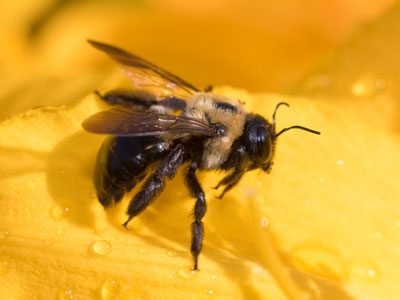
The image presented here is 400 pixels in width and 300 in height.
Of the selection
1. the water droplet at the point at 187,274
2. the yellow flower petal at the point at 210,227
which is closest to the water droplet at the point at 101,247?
the yellow flower petal at the point at 210,227

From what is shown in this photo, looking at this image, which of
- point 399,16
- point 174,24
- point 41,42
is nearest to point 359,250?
point 399,16

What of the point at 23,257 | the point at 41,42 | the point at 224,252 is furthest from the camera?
the point at 41,42

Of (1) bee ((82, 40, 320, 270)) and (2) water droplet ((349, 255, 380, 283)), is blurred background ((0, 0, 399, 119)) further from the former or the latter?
(2) water droplet ((349, 255, 380, 283))

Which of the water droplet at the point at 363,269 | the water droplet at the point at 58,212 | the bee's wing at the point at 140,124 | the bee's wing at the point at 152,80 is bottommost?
the water droplet at the point at 58,212

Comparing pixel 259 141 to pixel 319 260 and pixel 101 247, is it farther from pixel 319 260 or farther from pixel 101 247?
pixel 101 247

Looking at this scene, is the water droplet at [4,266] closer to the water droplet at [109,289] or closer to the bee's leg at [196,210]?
the water droplet at [109,289]

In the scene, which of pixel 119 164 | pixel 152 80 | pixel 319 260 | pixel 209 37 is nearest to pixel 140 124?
pixel 119 164

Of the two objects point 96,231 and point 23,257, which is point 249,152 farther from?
point 23,257
